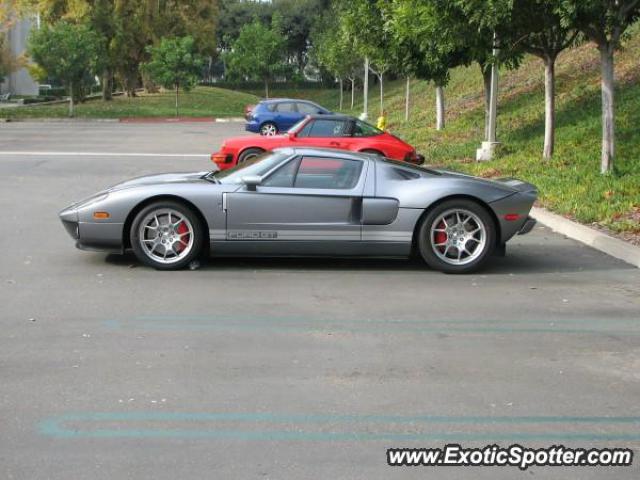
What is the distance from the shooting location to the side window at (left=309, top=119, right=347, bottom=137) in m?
19.5

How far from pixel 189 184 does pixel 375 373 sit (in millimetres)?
3965

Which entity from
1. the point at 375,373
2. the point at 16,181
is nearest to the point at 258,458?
the point at 375,373

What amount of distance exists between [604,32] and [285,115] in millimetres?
19872

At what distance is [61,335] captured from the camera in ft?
21.9

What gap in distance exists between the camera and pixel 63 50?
50125mm

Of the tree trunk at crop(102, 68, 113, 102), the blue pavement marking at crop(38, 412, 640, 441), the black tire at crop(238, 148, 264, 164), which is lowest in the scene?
the blue pavement marking at crop(38, 412, 640, 441)

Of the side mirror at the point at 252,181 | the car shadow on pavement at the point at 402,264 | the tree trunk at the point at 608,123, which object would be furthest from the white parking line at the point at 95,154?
the side mirror at the point at 252,181

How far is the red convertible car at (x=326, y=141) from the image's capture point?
731 inches

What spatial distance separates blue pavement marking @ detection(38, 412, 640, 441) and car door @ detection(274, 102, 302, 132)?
30.0 meters

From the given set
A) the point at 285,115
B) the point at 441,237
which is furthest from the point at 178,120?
the point at 441,237

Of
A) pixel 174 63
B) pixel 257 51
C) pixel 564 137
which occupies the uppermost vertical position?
pixel 257 51

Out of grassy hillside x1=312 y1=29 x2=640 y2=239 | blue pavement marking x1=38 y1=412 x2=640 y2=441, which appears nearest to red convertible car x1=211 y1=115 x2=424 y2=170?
grassy hillside x1=312 y1=29 x2=640 y2=239

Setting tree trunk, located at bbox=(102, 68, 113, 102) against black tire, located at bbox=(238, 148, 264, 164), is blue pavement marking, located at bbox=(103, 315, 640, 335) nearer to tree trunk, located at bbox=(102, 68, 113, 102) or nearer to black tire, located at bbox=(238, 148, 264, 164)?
black tire, located at bbox=(238, 148, 264, 164)

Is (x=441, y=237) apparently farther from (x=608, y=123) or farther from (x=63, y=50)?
(x=63, y=50)
